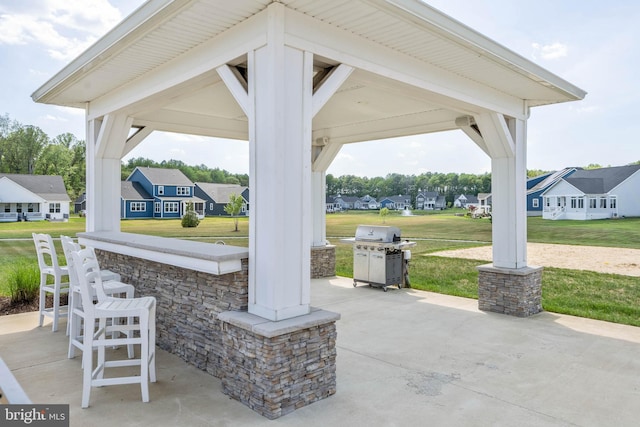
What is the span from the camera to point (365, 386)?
329 centimetres

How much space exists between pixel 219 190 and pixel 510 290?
22.0 metres

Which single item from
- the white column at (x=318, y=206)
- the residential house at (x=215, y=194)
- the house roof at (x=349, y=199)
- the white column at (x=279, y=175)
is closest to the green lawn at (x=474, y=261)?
the white column at (x=318, y=206)

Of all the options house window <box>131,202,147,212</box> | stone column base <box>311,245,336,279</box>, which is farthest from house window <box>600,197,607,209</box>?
house window <box>131,202,147,212</box>

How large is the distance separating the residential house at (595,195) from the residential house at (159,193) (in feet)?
65.9

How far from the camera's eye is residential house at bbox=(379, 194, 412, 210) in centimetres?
3297

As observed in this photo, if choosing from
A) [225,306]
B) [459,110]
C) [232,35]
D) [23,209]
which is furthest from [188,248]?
[23,209]

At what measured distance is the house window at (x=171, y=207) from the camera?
76.8ft

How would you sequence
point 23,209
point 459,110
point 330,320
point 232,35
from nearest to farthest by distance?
point 330,320 → point 232,35 → point 459,110 → point 23,209

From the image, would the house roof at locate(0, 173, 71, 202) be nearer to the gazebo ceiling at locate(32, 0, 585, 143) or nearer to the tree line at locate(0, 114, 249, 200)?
the tree line at locate(0, 114, 249, 200)

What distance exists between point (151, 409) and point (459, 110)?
451 cm

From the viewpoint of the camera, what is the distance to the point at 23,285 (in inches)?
223

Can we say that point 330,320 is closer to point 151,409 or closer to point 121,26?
point 151,409

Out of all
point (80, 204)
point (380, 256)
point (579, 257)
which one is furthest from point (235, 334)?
point (80, 204)

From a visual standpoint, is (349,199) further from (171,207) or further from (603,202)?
(603,202)
